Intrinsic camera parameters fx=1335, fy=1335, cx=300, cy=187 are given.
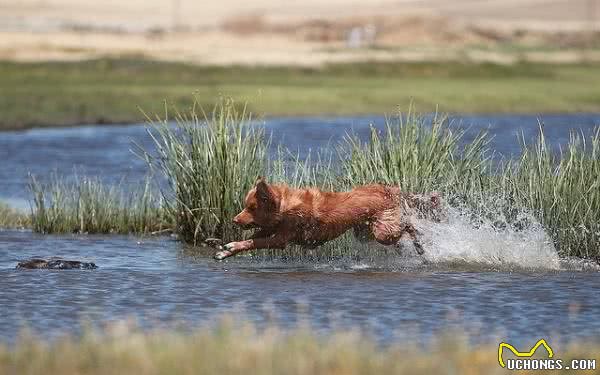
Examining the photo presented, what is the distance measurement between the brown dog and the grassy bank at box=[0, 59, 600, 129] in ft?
70.9

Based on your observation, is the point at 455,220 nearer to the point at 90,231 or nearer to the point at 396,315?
the point at 396,315

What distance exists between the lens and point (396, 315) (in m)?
11.0

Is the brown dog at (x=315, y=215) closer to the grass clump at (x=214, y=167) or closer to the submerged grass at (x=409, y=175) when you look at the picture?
the submerged grass at (x=409, y=175)

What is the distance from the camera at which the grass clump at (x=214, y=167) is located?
48.9 ft

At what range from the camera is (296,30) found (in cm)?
10969

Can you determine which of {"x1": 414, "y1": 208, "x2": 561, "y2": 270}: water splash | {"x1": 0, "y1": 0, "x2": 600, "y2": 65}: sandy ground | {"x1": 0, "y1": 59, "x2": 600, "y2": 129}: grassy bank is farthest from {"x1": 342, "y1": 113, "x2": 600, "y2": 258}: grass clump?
{"x1": 0, "y1": 0, "x2": 600, "y2": 65}: sandy ground

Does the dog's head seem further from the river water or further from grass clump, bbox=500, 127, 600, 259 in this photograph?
grass clump, bbox=500, 127, 600, 259

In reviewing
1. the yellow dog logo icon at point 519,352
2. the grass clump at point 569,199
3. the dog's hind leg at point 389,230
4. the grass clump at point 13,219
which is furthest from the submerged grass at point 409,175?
the yellow dog logo icon at point 519,352

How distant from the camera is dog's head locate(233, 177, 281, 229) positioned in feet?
42.1

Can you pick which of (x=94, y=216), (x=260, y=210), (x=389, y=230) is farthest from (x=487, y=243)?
(x=94, y=216)

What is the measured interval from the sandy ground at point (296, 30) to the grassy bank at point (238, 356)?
1788 inches

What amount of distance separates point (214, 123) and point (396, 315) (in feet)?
15.1

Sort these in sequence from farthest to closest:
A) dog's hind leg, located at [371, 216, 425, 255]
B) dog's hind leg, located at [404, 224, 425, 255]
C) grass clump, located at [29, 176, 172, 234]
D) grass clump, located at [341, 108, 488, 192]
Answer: grass clump, located at [29, 176, 172, 234] → grass clump, located at [341, 108, 488, 192] → dog's hind leg, located at [404, 224, 425, 255] → dog's hind leg, located at [371, 216, 425, 255]

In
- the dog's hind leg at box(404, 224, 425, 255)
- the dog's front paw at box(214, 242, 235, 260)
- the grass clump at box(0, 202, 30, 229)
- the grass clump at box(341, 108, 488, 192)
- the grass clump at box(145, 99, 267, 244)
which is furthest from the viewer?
the grass clump at box(0, 202, 30, 229)
